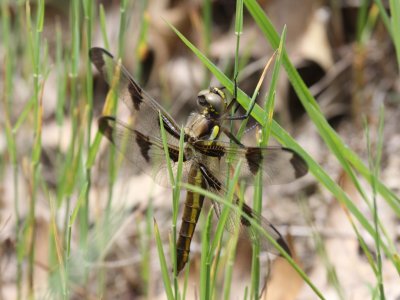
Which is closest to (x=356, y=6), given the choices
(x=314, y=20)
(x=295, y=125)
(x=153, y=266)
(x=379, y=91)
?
(x=314, y=20)

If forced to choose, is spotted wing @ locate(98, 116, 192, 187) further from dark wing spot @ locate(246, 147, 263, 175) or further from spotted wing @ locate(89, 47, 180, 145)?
dark wing spot @ locate(246, 147, 263, 175)

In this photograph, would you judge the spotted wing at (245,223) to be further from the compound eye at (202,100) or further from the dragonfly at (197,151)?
the compound eye at (202,100)

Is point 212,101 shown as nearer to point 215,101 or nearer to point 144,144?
point 215,101

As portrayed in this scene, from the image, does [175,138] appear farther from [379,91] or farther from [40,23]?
[379,91]

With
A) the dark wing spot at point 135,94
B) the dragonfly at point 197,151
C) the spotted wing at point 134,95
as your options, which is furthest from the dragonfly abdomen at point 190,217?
the dark wing spot at point 135,94

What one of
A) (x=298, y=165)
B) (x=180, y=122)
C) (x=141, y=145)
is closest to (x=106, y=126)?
(x=141, y=145)

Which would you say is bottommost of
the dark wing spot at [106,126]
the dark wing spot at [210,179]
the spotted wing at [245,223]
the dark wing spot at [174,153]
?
the spotted wing at [245,223]

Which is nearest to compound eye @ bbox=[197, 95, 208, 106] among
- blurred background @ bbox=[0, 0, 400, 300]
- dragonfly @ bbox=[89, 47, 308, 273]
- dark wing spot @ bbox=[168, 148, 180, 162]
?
dragonfly @ bbox=[89, 47, 308, 273]
